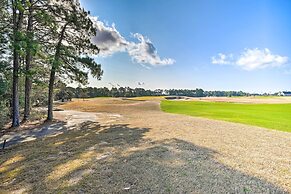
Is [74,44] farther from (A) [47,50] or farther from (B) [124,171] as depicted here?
(B) [124,171]

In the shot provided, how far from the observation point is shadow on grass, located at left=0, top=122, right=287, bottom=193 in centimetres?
505

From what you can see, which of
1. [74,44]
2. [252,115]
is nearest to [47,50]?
[74,44]

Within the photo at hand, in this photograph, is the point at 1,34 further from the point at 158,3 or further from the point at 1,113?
the point at 158,3

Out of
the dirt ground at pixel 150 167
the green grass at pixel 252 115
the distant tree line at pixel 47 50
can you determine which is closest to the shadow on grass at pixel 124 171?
the dirt ground at pixel 150 167

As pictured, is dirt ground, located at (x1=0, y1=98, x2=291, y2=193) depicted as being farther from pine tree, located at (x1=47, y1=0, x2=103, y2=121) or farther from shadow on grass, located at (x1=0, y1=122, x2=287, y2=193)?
pine tree, located at (x1=47, y1=0, x2=103, y2=121)

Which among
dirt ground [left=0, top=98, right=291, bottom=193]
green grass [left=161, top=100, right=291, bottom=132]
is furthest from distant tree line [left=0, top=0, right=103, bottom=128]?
green grass [left=161, top=100, right=291, bottom=132]

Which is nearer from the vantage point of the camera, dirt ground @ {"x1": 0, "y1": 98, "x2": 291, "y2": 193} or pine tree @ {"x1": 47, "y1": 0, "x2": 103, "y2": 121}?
dirt ground @ {"x1": 0, "y1": 98, "x2": 291, "y2": 193}

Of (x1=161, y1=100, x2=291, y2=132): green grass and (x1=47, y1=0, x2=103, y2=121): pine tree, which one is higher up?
(x1=47, y1=0, x2=103, y2=121): pine tree

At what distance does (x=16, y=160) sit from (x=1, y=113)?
781 cm

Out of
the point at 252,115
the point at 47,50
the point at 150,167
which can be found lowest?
the point at 252,115

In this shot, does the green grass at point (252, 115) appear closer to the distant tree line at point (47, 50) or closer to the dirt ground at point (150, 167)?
the dirt ground at point (150, 167)

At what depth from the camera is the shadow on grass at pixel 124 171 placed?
505 centimetres

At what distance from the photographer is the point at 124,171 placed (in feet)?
19.7

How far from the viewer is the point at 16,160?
25.8ft
